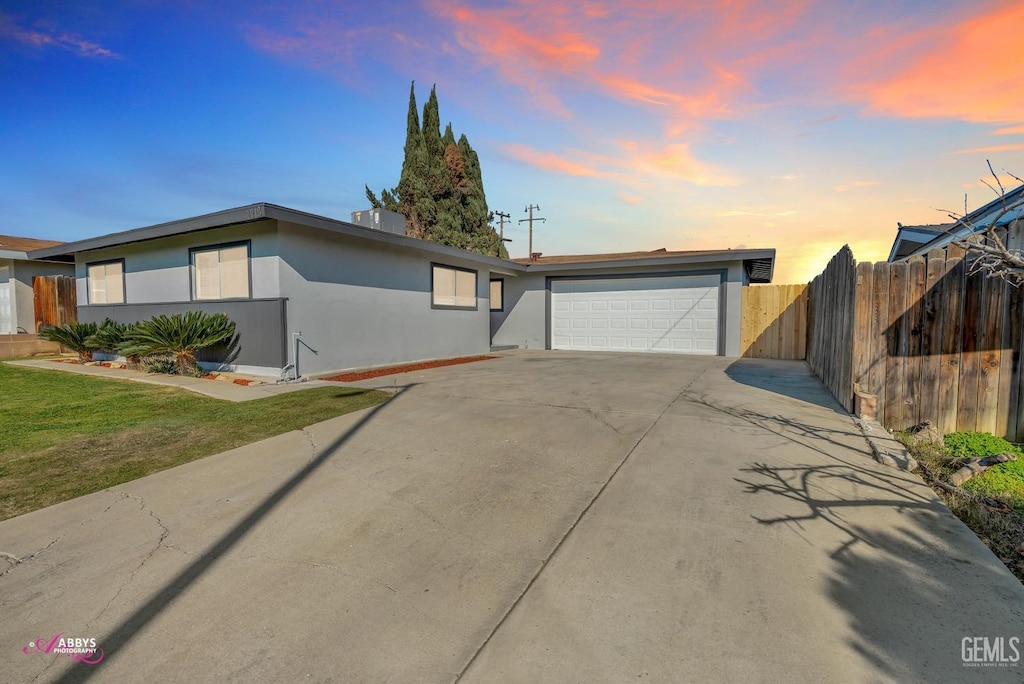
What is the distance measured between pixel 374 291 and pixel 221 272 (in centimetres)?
326

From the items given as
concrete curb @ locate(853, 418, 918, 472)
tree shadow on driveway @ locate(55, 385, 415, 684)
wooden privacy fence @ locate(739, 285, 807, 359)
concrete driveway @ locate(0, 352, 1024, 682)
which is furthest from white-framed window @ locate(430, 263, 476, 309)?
concrete curb @ locate(853, 418, 918, 472)

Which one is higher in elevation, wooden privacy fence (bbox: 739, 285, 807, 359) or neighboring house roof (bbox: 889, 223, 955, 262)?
neighboring house roof (bbox: 889, 223, 955, 262)

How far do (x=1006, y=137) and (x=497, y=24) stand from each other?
8.33 metres

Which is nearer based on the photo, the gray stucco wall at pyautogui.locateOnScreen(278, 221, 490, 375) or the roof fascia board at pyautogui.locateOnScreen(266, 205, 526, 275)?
the roof fascia board at pyautogui.locateOnScreen(266, 205, 526, 275)

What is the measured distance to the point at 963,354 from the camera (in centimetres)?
506

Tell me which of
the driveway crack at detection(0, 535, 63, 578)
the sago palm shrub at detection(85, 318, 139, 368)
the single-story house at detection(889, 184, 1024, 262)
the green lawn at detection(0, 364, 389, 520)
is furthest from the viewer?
the sago palm shrub at detection(85, 318, 139, 368)

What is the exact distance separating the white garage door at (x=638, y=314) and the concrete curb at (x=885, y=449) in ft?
33.3

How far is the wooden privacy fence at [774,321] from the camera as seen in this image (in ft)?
44.8

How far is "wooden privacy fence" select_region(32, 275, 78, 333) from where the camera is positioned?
49.3ft

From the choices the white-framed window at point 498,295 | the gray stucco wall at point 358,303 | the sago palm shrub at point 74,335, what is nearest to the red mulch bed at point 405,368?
the gray stucco wall at point 358,303

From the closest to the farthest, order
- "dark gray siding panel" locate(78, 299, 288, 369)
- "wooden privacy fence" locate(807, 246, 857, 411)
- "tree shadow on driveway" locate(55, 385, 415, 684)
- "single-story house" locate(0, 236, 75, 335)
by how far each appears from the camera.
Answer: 1. "tree shadow on driveway" locate(55, 385, 415, 684)
2. "wooden privacy fence" locate(807, 246, 857, 411)
3. "dark gray siding panel" locate(78, 299, 288, 369)
4. "single-story house" locate(0, 236, 75, 335)

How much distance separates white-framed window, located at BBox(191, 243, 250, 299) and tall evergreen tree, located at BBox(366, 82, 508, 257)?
19.6 m

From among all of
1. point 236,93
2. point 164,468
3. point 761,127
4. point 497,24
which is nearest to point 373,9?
point 497,24

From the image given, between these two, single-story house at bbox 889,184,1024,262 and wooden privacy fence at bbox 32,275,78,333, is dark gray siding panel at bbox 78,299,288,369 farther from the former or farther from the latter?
single-story house at bbox 889,184,1024,262
